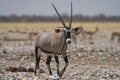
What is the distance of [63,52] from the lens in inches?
691

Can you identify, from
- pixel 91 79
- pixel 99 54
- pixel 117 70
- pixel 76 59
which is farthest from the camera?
pixel 99 54

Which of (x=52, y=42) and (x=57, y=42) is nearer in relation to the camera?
(x=57, y=42)

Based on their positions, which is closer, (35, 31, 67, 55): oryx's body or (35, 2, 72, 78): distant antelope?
(35, 2, 72, 78): distant antelope

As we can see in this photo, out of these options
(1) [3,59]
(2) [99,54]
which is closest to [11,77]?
(1) [3,59]

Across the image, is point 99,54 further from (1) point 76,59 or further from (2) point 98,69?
(2) point 98,69

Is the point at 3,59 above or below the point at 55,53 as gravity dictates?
below

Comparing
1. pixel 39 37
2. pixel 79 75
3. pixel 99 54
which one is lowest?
pixel 99 54

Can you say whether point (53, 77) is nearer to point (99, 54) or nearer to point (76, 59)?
point (76, 59)

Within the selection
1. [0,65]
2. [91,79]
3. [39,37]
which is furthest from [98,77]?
[0,65]

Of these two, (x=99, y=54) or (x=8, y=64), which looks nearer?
(x=8, y=64)

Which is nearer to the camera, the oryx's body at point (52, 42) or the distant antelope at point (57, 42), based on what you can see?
the distant antelope at point (57, 42)

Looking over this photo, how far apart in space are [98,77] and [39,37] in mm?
2956

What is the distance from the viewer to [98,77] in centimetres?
1720

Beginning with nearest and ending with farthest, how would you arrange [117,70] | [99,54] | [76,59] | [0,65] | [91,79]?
1. [91,79]
2. [117,70]
3. [0,65]
4. [76,59]
5. [99,54]
